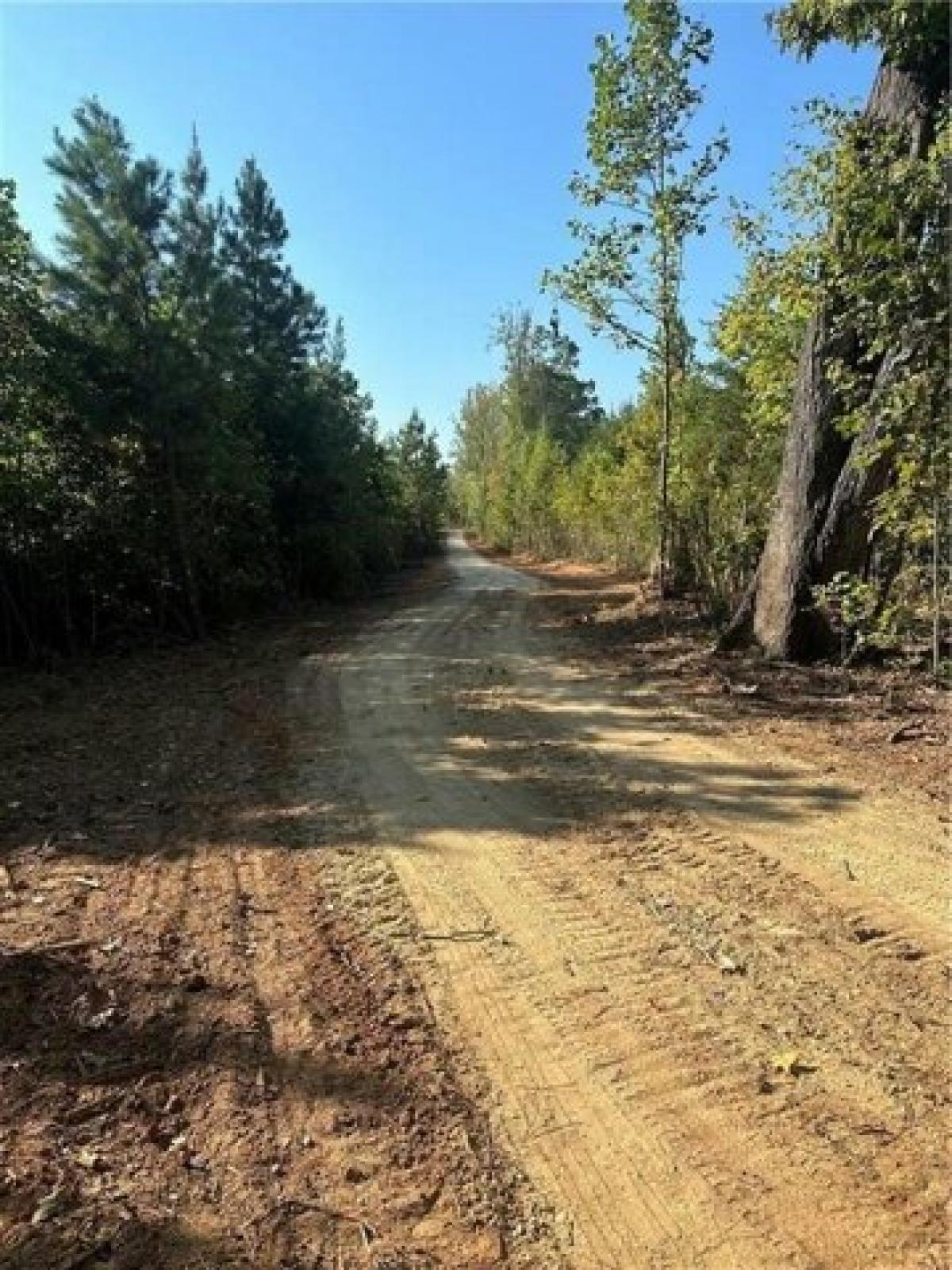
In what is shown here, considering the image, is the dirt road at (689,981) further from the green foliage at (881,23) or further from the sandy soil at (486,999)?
the green foliage at (881,23)

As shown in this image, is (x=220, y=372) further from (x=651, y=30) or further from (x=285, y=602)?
(x=651, y=30)

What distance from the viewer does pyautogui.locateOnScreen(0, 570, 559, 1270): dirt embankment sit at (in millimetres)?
2664

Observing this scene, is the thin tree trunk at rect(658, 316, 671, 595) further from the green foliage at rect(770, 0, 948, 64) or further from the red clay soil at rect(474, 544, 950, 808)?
the green foliage at rect(770, 0, 948, 64)

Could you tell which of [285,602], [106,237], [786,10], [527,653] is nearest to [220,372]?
[106,237]

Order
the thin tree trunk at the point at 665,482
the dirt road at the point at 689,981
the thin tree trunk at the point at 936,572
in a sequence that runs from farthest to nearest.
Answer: the thin tree trunk at the point at 665,482
the thin tree trunk at the point at 936,572
the dirt road at the point at 689,981

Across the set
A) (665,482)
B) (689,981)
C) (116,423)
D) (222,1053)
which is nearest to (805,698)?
(689,981)

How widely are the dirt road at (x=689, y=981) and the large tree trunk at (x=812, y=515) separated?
2859 millimetres

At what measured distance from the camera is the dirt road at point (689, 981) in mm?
2658

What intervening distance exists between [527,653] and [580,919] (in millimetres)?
7500

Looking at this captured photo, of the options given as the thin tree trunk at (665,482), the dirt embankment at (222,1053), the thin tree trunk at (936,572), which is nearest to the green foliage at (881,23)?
the thin tree trunk at (936,572)

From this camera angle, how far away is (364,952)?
4.19m

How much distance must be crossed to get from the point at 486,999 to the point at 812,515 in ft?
24.3

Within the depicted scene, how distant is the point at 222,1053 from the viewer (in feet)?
11.5

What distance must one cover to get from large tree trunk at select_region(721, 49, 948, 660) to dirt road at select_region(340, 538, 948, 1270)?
2.86m
